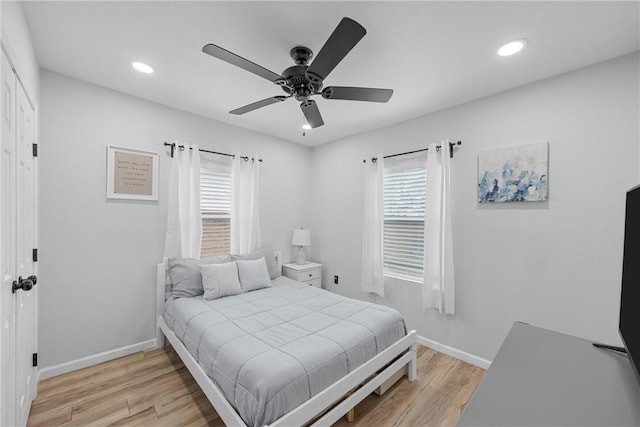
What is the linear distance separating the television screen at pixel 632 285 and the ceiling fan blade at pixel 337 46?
1280 mm

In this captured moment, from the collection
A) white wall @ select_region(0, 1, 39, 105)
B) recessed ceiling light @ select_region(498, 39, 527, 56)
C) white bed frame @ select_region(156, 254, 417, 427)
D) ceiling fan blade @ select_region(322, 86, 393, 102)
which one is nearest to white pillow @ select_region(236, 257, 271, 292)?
white bed frame @ select_region(156, 254, 417, 427)

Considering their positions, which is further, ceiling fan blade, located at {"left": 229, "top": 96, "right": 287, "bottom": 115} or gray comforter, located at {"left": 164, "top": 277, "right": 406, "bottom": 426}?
ceiling fan blade, located at {"left": 229, "top": 96, "right": 287, "bottom": 115}

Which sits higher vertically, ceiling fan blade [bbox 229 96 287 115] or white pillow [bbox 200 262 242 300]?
ceiling fan blade [bbox 229 96 287 115]

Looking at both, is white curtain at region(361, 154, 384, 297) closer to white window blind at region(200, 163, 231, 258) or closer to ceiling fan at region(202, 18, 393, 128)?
ceiling fan at region(202, 18, 393, 128)

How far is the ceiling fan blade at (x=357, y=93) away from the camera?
1850mm

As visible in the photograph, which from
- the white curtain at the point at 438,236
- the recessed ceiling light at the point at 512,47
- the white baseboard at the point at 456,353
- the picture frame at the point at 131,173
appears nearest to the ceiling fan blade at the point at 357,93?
the recessed ceiling light at the point at 512,47

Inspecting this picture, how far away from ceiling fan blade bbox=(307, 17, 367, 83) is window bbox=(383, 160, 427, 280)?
1.92m

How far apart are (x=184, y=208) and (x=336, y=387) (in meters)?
2.43

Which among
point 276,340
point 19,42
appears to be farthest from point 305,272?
point 19,42

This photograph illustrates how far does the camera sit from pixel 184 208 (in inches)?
121

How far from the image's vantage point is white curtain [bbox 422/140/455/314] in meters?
2.79

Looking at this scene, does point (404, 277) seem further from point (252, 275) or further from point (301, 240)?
point (252, 275)

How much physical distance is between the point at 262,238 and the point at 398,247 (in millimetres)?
1862

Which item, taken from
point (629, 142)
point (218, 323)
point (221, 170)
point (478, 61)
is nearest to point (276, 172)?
point (221, 170)
